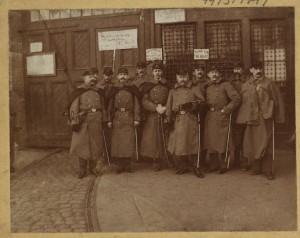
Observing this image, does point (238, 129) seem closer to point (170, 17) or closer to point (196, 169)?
point (196, 169)

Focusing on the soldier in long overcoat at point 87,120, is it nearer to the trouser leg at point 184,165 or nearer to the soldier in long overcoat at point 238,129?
the trouser leg at point 184,165

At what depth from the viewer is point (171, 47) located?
Answer: 4.28 metres

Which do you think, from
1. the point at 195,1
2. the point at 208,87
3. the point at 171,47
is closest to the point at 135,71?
the point at 171,47

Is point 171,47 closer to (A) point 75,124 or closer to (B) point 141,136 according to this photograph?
→ (B) point 141,136

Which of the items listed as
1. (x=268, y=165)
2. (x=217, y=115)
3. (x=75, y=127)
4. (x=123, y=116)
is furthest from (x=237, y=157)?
(x=75, y=127)

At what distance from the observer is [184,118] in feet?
11.7

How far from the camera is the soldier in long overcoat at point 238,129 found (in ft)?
12.3

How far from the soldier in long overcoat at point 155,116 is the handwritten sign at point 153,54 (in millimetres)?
526

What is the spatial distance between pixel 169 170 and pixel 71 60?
1915 millimetres

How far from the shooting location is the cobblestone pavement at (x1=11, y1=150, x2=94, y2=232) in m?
2.59

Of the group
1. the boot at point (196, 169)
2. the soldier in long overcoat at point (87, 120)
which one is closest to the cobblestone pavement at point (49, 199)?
the soldier in long overcoat at point (87, 120)

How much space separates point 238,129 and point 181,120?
0.64m

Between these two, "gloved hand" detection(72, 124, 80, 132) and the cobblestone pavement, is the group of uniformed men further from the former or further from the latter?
the cobblestone pavement

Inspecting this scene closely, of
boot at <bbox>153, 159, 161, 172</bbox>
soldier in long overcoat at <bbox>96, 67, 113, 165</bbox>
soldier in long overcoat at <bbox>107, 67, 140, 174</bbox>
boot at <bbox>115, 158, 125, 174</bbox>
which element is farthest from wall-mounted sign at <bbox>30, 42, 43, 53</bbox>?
boot at <bbox>153, 159, 161, 172</bbox>
